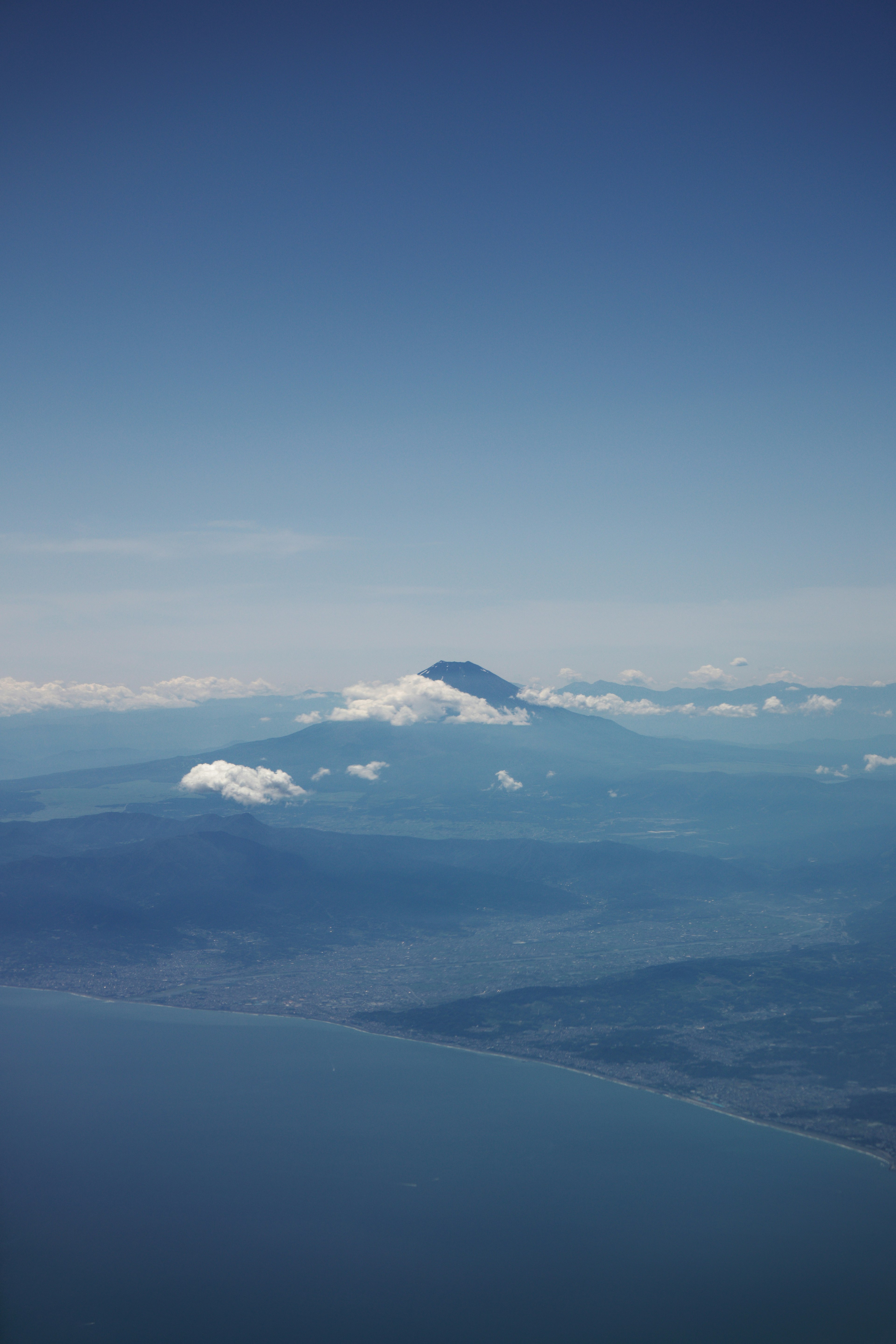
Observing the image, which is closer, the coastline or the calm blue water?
the calm blue water

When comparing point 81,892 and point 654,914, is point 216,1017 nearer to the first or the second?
point 81,892

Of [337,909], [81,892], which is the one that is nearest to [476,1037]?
[337,909]

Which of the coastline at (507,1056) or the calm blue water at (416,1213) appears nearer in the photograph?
the calm blue water at (416,1213)

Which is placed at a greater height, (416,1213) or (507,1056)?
(416,1213)
